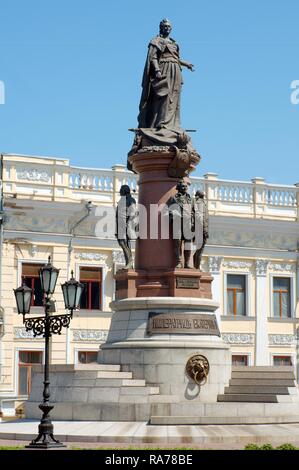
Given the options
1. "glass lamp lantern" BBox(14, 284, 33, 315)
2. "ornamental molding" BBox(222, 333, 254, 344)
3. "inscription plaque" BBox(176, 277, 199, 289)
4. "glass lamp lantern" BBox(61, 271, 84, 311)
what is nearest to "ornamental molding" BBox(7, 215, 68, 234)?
"ornamental molding" BBox(222, 333, 254, 344)

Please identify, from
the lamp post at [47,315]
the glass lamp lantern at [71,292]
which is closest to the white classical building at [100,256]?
the lamp post at [47,315]

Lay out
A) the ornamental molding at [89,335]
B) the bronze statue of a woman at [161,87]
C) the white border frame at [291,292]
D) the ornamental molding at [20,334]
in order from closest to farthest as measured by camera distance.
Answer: the bronze statue of a woman at [161,87] → the ornamental molding at [20,334] → the ornamental molding at [89,335] → the white border frame at [291,292]

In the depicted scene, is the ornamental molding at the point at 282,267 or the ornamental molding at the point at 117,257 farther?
the ornamental molding at the point at 282,267

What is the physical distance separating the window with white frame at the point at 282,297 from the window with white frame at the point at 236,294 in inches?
58.3

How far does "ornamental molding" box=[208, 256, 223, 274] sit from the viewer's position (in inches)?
1742

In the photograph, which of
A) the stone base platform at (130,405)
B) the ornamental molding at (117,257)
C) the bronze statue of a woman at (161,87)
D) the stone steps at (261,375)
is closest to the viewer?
the stone base platform at (130,405)

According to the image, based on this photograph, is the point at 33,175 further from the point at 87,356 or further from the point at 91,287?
the point at 87,356

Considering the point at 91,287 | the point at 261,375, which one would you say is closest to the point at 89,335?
the point at 91,287

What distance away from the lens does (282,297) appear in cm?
4597

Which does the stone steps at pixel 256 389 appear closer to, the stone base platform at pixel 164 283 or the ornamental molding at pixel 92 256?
the stone base platform at pixel 164 283

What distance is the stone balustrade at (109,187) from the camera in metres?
40.7

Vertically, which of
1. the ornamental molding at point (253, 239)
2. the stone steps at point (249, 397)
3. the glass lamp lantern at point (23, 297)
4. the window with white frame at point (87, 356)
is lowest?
Result: the stone steps at point (249, 397)

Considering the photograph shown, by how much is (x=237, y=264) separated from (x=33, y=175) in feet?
32.1

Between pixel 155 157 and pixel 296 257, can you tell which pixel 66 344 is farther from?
pixel 155 157
